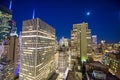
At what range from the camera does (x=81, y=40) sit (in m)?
14.6

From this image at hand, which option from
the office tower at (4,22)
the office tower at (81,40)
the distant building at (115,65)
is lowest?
the distant building at (115,65)

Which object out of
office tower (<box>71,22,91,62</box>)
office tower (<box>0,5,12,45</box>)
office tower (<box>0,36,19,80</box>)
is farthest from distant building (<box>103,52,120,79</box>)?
office tower (<box>0,5,12,45</box>)

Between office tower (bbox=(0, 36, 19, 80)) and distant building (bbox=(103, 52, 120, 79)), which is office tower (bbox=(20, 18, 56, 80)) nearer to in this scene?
office tower (bbox=(0, 36, 19, 80))

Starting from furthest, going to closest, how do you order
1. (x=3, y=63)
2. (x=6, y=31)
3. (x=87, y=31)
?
(x=6, y=31)
(x=3, y=63)
(x=87, y=31)

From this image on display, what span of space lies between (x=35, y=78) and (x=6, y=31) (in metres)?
15.2

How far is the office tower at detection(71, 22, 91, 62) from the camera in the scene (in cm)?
1402

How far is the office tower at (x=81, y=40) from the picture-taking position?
552 inches

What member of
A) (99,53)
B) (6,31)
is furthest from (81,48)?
(6,31)

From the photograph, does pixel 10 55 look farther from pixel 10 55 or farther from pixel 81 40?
pixel 81 40

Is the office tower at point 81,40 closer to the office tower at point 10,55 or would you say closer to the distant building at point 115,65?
the distant building at point 115,65

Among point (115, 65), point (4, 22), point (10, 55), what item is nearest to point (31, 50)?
point (10, 55)

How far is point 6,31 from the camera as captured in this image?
70.0 ft

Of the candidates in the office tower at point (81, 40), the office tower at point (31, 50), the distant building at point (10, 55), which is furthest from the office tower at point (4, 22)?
the office tower at point (81, 40)

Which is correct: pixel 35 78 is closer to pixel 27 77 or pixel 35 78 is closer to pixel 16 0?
pixel 27 77
